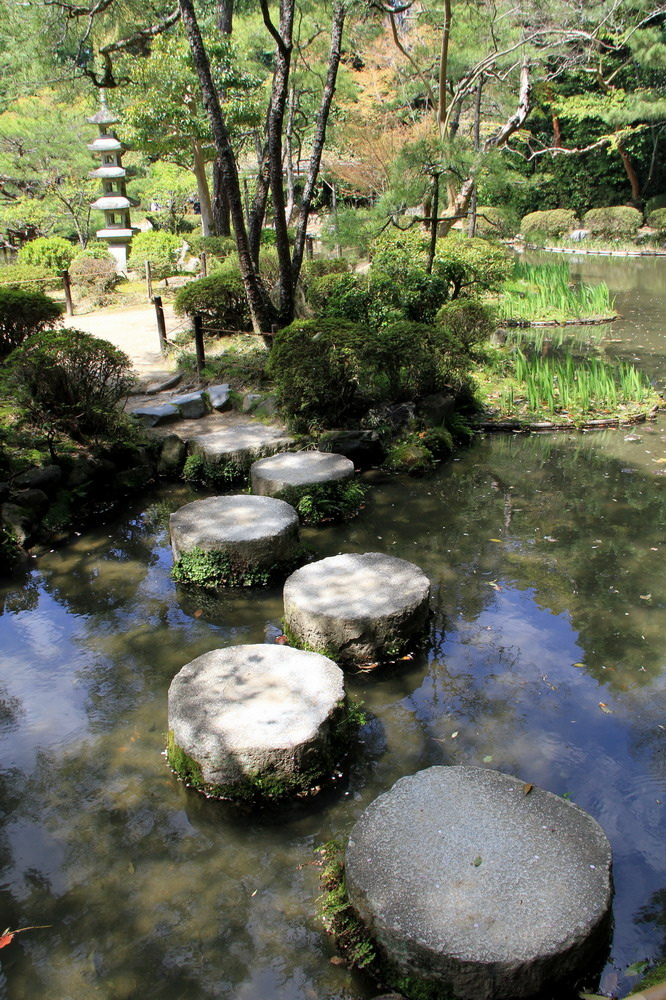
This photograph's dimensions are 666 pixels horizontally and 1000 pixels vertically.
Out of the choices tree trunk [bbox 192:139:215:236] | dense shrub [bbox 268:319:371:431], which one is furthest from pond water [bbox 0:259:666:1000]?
tree trunk [bbox 192:139:215:236]

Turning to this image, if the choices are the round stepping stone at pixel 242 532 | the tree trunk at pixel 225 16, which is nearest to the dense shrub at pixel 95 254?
the tree trunk at pixel 225 16

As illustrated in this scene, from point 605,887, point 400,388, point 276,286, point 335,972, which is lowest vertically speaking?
point 335,972

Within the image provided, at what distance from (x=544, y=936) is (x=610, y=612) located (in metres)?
3.34

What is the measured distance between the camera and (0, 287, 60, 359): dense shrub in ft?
34.2

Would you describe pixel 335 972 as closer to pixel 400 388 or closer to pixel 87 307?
pixel 400 388

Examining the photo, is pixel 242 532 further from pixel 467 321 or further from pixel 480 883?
pixel 467 321

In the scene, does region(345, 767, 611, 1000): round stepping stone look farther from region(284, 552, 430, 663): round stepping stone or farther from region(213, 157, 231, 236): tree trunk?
region(213, 157, 231, 236): tree trunk

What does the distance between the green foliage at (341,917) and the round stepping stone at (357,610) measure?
1641 millimetres

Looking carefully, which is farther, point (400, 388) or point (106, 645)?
point (400, 388)

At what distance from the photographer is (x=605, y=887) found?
10.4 feet

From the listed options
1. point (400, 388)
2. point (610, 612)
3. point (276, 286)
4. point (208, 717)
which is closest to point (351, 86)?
point (276, 286)

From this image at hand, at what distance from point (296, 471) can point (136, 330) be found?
330 inches

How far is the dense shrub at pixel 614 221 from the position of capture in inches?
1173

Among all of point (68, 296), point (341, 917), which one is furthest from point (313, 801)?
point (68, 296)
